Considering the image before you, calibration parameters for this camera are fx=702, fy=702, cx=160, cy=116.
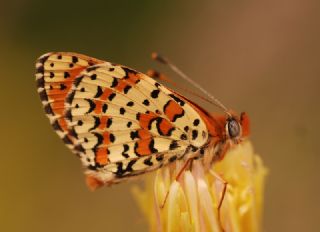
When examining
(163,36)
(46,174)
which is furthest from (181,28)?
(46,174)

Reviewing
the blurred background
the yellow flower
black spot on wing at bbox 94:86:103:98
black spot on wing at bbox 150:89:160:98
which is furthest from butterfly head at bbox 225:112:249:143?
the blurred background

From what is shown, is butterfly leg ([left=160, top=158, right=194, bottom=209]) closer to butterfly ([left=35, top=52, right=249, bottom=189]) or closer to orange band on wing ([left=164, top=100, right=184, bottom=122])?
butterfly ([left=35, top=52, right=249, bottom=189])

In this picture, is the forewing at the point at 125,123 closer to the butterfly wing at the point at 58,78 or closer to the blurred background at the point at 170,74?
the butterfly wing at the point at 58,78

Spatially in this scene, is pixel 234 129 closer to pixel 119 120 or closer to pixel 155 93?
pixel 155 93

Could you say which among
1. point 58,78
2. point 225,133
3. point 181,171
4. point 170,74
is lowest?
Result: point 181,171

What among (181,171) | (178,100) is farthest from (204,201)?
(178,100)

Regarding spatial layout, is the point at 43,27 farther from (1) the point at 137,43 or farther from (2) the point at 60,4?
(1) the point at 137,43
